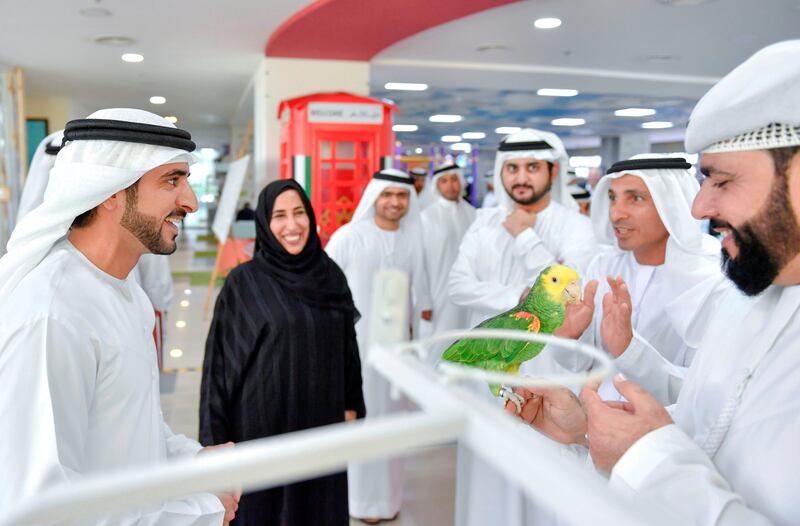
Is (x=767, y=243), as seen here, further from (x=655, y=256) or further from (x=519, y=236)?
(x=519, y=236)

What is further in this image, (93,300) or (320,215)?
(320,215)

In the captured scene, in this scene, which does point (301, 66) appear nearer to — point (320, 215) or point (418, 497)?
point (320, 215)

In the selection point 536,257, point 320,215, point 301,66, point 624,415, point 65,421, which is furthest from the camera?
point 301,66

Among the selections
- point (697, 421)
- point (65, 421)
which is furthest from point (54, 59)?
point (697, 421)

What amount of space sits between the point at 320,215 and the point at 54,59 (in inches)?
167

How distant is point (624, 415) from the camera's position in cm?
111

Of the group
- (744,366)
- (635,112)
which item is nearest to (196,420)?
(744,366)

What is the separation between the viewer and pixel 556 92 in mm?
10750

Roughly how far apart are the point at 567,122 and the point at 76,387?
53.5 feet

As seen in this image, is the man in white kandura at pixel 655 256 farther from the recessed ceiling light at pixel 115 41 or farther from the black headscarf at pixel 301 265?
the recessed ceiling light at pixel 115 41

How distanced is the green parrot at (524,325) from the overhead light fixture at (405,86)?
321 inches

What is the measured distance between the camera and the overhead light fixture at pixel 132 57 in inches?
301

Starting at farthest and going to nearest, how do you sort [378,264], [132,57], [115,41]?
[132,57], [115,41], [378,264]

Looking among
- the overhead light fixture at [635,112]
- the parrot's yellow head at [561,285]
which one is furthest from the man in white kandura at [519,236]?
the overhead light fixture at [635,112]
